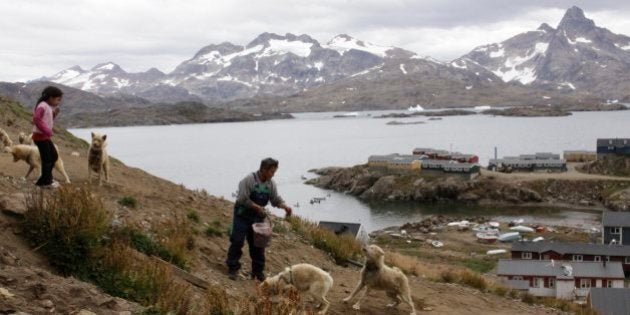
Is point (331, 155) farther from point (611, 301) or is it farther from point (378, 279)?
point (378, 279)

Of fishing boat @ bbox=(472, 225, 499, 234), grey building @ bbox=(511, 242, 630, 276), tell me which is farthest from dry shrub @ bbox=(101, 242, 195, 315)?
fishing boat @ bbox=(472, 225, 499, 234)

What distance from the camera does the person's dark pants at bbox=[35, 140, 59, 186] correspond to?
10977 millimetres

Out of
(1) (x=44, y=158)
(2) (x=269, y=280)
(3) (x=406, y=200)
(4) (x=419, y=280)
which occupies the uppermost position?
(1) (x=44, y=158)

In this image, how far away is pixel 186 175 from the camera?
9500 cm

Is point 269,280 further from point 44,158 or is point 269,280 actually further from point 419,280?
point 419,280

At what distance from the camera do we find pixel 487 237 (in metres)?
51.6

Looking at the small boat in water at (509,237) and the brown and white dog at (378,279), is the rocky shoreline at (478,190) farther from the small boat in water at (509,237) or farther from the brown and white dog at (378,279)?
the brown and white dog at (378,279)

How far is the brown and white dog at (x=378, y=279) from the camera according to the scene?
32.1 feet

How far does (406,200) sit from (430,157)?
18.1 m

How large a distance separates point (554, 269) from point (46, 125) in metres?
31.0

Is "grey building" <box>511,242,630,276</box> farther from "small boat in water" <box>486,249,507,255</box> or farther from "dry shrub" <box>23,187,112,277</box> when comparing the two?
"dry shrub" <box>23,187,112,277</box>

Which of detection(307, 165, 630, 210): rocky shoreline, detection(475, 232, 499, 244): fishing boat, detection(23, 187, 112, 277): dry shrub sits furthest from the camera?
detection(307, 165, 630, 210): rocky shoreline

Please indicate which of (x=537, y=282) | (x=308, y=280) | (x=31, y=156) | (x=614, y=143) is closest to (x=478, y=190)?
(x=614, y=143)

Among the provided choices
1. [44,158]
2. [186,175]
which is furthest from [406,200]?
[44,158]
